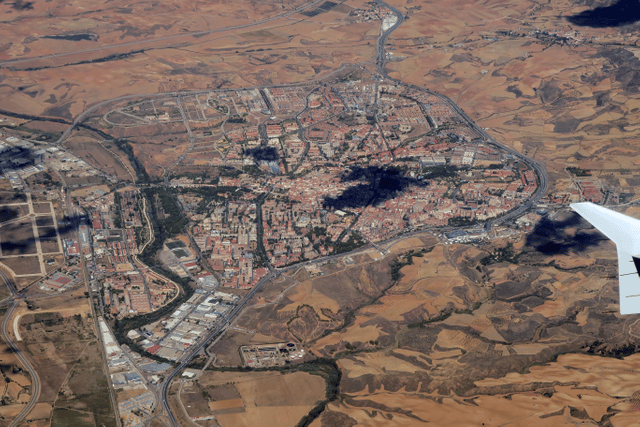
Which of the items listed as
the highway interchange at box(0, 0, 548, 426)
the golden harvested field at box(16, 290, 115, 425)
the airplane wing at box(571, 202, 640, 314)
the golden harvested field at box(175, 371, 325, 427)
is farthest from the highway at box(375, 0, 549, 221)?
the golden harvested field at box(16, 290, 115, 425)

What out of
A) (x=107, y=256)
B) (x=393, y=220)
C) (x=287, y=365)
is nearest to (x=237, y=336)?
(x=287, y=365)

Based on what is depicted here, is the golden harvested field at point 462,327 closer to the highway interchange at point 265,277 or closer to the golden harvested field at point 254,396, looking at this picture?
the highway interchange at point 265,277

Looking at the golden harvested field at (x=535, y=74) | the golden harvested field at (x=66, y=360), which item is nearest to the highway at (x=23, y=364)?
the golden harvested field at (x=66, y=360)

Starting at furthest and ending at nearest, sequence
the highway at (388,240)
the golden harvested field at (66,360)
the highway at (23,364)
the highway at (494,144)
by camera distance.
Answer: the highway at (494,144) → the highway at (388,240) → the golden harvested field at (66,360) → the highway at (23,364)

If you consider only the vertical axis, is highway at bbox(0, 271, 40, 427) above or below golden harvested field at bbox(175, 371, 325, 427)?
above

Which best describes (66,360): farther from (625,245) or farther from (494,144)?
(494,144)

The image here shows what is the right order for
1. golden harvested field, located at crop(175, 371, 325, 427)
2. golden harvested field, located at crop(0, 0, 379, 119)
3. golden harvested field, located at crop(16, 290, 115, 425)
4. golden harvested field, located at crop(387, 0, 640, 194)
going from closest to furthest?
golden harvested field, located at crop(175, 371, 325, 427)
golden harvested field, located at crop(16, 290, 115, 425)
golden harvested field, located at crop(387, 0, 640, 194)
golden harvested field, located at crop(0, 0, 379, 119)

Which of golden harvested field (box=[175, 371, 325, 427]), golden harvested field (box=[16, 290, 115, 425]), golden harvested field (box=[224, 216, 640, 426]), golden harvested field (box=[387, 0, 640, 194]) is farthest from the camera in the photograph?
golden harvested field (box=[387, 0, 640, 194])

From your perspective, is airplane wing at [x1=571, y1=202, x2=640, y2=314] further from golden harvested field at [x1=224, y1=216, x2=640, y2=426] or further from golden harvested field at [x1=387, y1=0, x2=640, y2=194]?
golden harvested field at [x1=387, y1=0, x2=640, y2=194]
